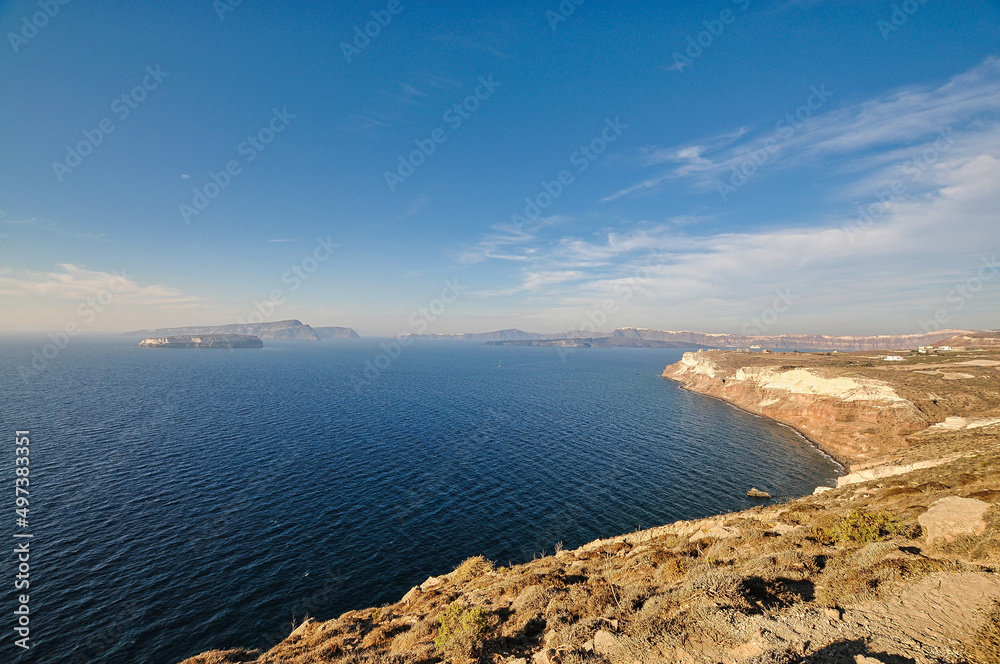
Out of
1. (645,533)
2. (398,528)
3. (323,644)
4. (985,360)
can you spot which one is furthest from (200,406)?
(985,360)

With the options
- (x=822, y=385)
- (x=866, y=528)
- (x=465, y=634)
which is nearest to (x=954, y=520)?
(x=866, y=528)

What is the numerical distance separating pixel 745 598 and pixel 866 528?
10622 millimetres

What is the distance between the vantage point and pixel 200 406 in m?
83.2

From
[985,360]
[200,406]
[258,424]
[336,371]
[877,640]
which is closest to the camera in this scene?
[877,640]

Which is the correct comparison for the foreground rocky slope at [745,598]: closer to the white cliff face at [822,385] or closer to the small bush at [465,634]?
the small bush at [465,634]

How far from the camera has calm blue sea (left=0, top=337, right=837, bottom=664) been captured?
90.4ft

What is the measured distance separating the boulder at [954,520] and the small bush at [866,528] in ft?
3.44

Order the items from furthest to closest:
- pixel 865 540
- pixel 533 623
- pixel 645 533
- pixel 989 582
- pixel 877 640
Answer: pixel 645 533 → pixel 865 540 → pixel 533 623 → pixel 989 582 → pixel 877 640

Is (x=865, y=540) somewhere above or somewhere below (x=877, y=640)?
below

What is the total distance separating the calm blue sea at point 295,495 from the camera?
2755cm

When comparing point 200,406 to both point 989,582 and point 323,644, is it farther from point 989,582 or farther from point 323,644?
point 989,582

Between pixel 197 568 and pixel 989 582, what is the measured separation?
48.4 meters

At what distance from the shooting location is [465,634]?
14180 mm

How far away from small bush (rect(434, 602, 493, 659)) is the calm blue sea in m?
17.7
